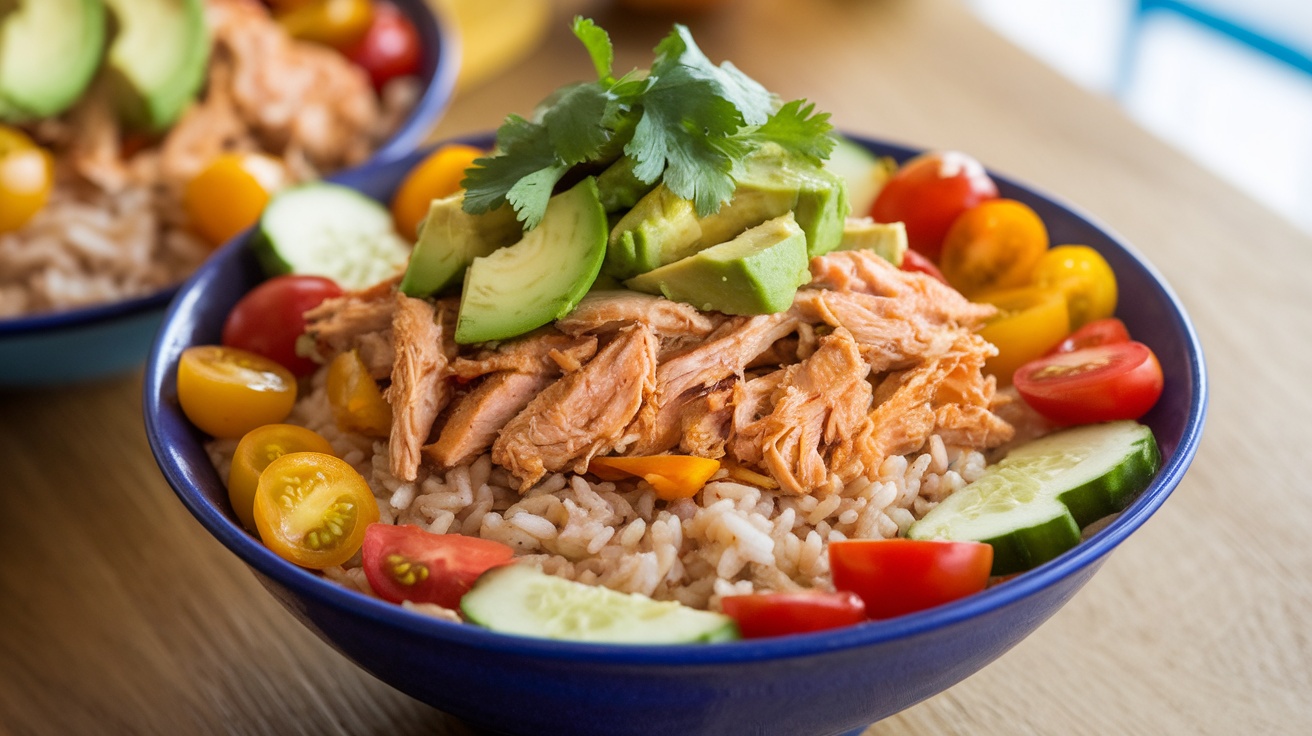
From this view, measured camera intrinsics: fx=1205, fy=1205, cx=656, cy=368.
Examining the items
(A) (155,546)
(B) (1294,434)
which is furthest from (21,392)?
(B) (1294,434)

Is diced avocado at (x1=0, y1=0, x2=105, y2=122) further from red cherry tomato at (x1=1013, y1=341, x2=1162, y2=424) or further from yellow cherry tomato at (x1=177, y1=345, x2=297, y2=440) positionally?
red cherry tomato at (x1=1013, y1=341, x2=1162, y2=424)

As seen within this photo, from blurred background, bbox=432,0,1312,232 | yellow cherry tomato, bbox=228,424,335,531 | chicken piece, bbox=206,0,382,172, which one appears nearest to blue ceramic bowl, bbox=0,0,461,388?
chicken piece, bbox=206,0,382,172

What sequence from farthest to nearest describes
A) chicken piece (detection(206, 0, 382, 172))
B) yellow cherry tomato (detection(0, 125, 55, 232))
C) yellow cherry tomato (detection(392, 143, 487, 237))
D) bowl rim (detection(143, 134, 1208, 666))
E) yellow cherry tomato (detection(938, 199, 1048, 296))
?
chicken piece (detection(206, 0, 382, 172))
yellow cherry tomato (detection(0, 125, 55, 232))
yellow cherry tomato (detection(392, 143, 487, 237))
yellow cherry tomato (detection(938, 199, 1048, 296))
bowl rim (detection(143, 134, 1208, 666))

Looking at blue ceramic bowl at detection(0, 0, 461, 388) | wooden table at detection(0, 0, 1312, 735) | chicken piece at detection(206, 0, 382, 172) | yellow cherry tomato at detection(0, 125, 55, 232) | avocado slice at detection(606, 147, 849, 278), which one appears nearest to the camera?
avocado slice at detection(606, 147, 849, 278)

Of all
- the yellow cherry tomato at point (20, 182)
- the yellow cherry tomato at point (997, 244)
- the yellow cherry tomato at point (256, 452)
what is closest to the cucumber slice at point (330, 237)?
the yellow cherry tomato at point (256, 452)

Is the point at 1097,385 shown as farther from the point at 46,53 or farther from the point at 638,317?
the point at 46,53

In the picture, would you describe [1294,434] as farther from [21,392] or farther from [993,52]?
[21,392]
